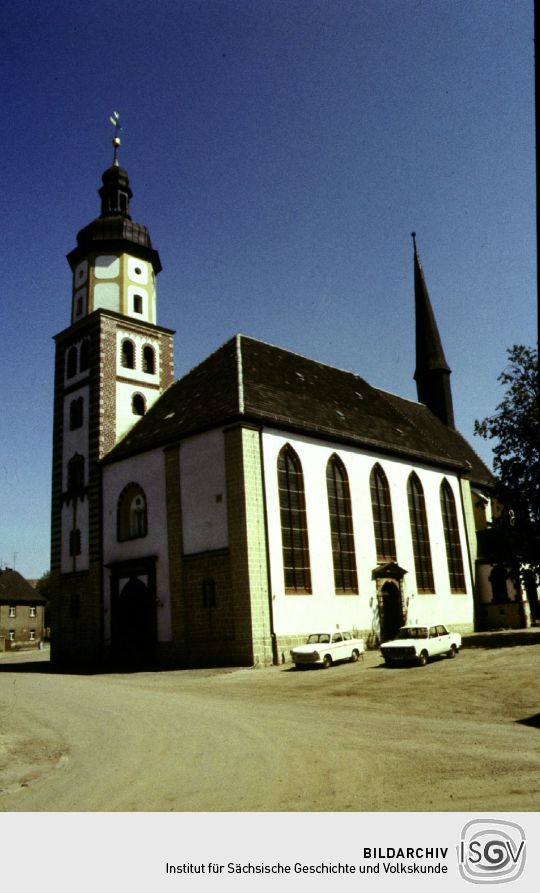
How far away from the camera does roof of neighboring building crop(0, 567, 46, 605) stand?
6862 centimetres

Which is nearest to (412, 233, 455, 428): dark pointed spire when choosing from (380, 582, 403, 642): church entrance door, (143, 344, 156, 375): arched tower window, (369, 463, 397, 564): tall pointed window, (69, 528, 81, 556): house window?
(369, 463, 397, 564): tall pointed window

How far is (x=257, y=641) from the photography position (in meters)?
→ 24.8

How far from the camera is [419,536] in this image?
35.8 meters

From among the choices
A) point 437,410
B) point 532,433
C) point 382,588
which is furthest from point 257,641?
point 437,410

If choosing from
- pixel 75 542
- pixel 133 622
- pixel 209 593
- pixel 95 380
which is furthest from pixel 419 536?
pixel 95 380

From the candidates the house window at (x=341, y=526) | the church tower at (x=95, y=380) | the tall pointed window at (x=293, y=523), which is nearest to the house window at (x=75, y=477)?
the church tower at (x=95, y=380)

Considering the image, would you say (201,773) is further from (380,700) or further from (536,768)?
(380,700)

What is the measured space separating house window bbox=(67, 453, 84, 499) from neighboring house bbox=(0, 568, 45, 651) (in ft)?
122

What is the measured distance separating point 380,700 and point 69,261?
100 ft

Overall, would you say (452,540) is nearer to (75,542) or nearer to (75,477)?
(75,542)

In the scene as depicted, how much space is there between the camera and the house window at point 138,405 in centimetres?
3534

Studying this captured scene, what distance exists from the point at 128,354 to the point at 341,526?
1465cm

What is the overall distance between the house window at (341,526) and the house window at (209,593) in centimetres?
576
